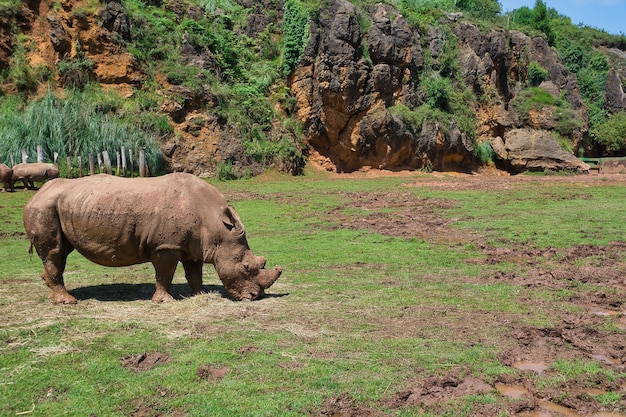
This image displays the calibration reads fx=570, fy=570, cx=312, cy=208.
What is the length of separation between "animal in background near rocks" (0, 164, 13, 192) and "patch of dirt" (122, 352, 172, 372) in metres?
19.1

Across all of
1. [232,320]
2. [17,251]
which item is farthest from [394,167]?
[232,320]

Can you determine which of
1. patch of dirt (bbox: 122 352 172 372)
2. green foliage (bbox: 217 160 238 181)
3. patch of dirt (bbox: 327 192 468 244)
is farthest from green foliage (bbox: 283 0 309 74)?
patch of dirt (bbox: 122 352 172 372)

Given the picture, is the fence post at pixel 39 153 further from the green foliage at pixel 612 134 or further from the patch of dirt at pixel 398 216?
the green foliage at pixel 612 134

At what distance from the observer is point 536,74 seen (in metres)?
45.3

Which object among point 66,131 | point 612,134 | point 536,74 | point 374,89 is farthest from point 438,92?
point 66,131

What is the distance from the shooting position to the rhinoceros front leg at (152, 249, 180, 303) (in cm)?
809

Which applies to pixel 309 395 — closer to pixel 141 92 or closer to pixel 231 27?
pixel 141 92

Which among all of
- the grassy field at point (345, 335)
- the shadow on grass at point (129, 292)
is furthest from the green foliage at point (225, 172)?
the shadow on grass at point (129, 292)

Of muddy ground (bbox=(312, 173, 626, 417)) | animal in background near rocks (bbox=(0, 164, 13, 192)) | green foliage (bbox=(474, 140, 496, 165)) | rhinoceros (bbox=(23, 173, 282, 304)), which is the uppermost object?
green foliage (bbox=(474, 140, 496, 165))

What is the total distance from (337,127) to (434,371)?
31089 mm

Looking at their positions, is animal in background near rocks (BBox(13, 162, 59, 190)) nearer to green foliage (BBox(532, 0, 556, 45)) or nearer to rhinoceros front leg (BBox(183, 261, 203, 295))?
rhinoceros front leg (BBox(183, 261, 203, 295))

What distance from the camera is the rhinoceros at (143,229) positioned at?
798cm

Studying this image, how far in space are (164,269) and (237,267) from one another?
1.04 metres

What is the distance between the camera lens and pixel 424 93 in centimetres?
3934
